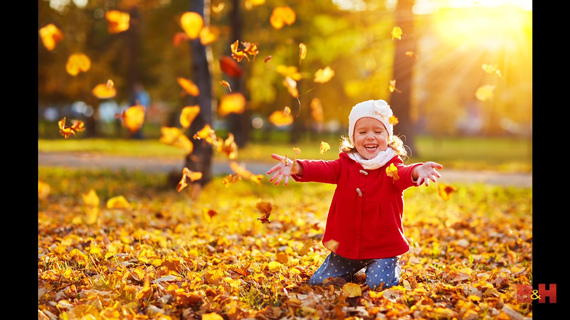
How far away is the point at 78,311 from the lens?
3377mm

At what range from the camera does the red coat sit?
397 cm

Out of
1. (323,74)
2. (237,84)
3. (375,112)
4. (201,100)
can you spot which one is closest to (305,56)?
(201,100)

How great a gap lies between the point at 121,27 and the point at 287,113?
172cm

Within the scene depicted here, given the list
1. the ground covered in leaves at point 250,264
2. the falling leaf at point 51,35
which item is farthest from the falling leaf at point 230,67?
the falling leaf at point 51,35

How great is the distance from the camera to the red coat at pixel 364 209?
13.0ft

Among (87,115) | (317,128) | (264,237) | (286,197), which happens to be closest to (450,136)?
(317,128)

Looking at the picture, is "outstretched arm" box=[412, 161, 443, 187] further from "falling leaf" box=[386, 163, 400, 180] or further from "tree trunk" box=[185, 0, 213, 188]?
"tree trunk" box=[185, 0, 213, 188]

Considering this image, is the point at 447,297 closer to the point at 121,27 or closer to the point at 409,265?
the point at 409,265

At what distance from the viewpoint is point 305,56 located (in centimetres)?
1118

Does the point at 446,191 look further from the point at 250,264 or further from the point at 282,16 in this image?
the point at 282,16

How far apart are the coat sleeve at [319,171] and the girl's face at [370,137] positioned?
0.70ft

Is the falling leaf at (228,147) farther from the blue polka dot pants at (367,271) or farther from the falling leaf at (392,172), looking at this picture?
the falling leaf at (392,172)

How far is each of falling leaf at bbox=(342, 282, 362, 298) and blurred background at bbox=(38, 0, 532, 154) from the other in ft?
20.5
